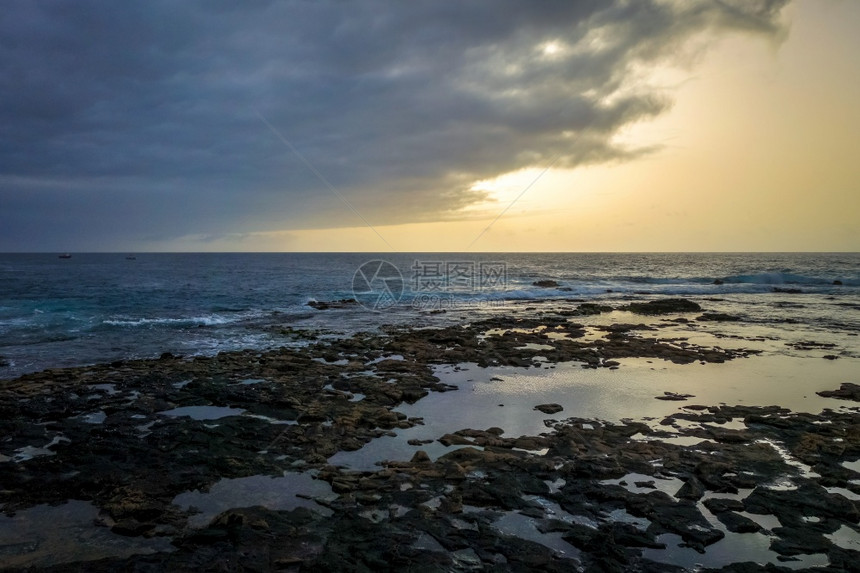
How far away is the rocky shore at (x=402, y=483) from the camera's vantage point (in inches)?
233

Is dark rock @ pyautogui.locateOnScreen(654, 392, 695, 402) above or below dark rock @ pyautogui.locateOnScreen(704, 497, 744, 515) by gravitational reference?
below

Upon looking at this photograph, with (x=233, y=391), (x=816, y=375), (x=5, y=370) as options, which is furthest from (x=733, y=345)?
→ (x=5, y=370)

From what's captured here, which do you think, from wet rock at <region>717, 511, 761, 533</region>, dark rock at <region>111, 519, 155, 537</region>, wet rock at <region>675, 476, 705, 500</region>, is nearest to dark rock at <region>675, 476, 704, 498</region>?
wet rock at <region>675, 476, 705, 500</region>

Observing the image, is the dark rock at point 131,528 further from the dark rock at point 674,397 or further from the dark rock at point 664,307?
the dark rock at point 664,307

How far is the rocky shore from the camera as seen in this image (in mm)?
5926

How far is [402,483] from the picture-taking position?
789 cm

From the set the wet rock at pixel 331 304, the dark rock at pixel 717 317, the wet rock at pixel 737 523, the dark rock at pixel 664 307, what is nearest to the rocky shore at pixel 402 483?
the wet rock at pixel 737 523

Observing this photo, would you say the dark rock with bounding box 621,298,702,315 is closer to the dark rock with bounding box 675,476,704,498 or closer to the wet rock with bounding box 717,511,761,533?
the dark rock with bounding box 675,476,704,498

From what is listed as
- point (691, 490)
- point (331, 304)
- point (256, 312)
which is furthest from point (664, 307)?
point (256, 312)

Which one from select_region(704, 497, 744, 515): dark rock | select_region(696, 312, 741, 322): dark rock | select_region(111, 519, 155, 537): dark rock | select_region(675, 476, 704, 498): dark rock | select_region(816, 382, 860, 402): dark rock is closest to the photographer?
select_region(111, 519, 155, 537): dark rock

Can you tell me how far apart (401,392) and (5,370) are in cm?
1487

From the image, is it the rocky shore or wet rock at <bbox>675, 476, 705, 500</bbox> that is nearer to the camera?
the rocky shore

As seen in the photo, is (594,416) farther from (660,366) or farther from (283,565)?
(283,565)

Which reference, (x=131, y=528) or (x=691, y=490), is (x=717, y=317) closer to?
(x=691, y=490)
